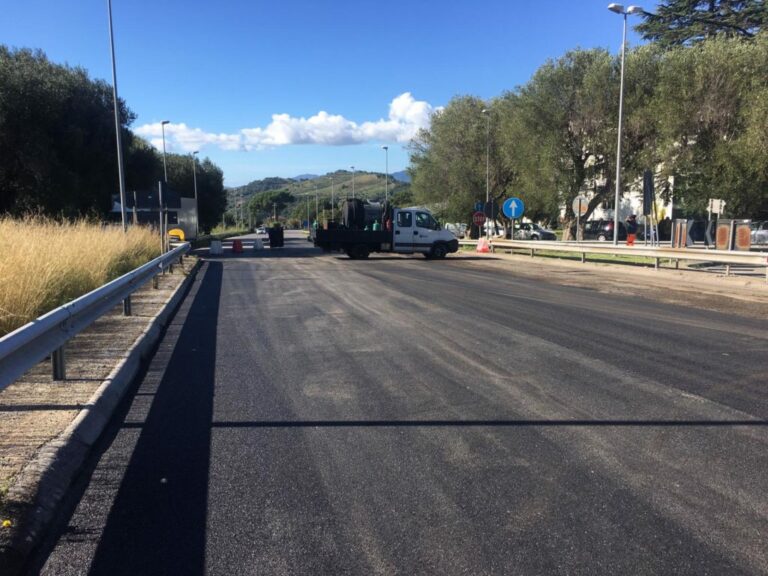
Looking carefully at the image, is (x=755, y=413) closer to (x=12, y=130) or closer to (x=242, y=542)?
(x=242, y=542)

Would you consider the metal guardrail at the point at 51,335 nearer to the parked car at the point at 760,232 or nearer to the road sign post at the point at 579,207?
the road sign post at the point at 579,207

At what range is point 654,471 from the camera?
3883 mm

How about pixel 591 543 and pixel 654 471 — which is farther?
pixel 654 471

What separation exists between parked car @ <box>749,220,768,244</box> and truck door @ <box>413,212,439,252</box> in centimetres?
1851

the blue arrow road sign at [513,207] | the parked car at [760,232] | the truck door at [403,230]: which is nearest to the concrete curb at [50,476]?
the truck door at [403,230]

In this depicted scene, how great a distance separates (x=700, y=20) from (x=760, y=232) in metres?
15.2

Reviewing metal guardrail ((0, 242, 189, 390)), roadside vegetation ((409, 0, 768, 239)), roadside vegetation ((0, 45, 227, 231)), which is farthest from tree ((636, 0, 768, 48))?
metal guardrail ((0, 242, 189, 390))

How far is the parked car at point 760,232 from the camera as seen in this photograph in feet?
105

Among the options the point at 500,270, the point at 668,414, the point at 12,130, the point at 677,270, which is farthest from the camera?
the point at 12,130

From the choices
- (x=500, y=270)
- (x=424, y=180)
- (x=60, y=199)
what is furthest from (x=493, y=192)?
(x=60, y=199)

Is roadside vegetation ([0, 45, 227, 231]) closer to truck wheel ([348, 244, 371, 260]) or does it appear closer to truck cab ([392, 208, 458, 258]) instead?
truck wheel ([348, 244, 371, 260])

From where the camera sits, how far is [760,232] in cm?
3272

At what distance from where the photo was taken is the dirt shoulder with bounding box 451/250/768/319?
12094mm

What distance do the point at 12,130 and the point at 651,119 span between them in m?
28.0
